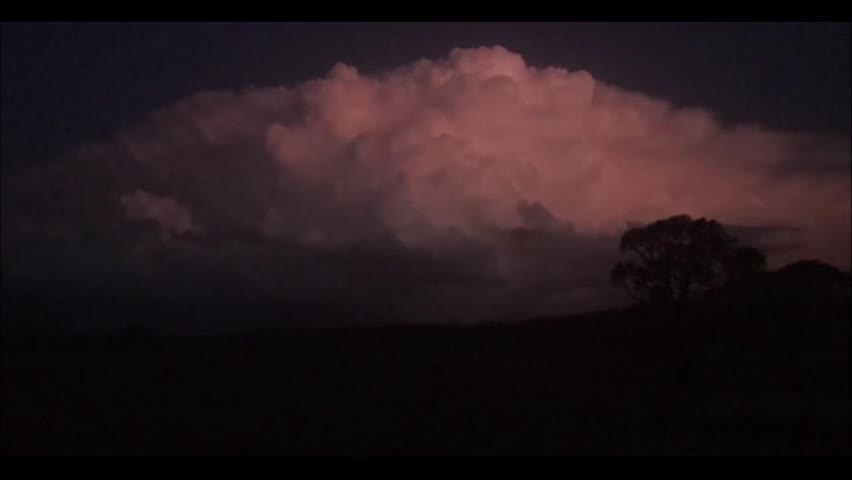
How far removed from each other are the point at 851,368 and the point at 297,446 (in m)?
24.3

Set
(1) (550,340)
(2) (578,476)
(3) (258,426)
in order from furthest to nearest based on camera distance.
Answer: (1) (550,340)
(3) (258,426)
(2) (578,476)

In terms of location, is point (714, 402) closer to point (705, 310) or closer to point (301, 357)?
point (705, 310)

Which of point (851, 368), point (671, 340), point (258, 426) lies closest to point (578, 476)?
point (258, 426)

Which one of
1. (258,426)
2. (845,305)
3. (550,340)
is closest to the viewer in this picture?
(258,426)

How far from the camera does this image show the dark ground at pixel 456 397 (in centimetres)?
2283

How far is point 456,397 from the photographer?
26875mm

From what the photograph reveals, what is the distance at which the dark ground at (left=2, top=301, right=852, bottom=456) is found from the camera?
Answer: 22.8 metres

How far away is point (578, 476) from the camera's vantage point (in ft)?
62.0

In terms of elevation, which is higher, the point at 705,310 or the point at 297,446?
the point at 705,310

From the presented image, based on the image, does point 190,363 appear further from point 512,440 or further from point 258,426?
point 512,440

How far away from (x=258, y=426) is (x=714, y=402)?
47.5 ft

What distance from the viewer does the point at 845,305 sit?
39.3m

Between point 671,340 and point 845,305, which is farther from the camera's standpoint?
point 845,305

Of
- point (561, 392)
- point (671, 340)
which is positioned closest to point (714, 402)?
point (561, 392)
